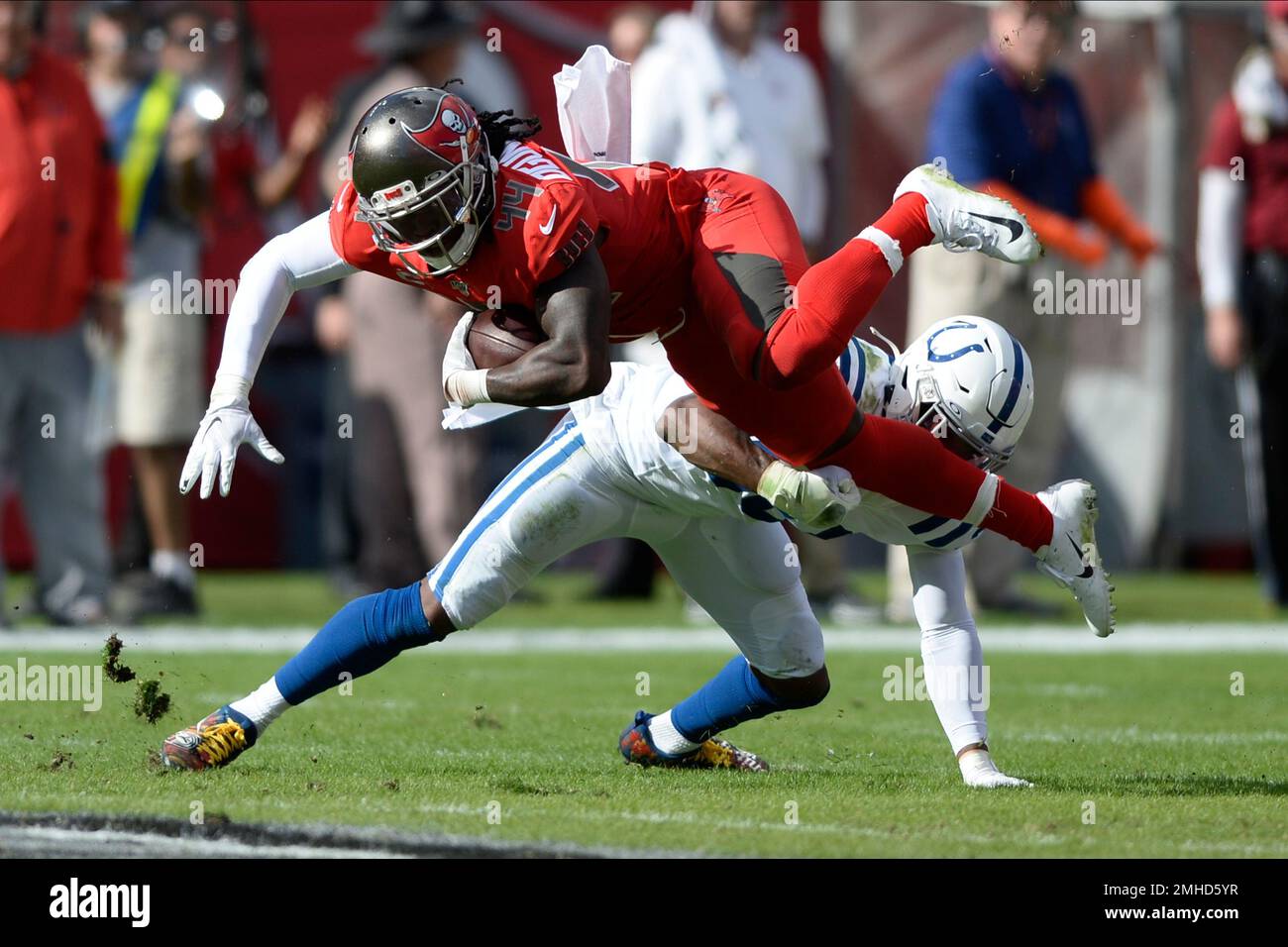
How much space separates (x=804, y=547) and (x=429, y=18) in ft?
10.5

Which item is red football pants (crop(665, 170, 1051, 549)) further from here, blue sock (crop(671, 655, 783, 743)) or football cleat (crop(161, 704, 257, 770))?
football cleat (crop(161, 704, 257, 770))

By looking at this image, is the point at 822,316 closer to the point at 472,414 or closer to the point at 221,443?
the point at 472,414

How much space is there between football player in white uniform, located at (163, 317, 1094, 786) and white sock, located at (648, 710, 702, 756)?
0.37m

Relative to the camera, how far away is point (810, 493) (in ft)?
14.9

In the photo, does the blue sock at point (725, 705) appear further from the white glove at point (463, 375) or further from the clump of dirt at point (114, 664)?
the clump of dirt at point (114, 664)

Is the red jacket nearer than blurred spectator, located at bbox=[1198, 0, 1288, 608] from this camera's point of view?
Yes

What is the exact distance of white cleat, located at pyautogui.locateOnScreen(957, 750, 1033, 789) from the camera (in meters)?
4.82

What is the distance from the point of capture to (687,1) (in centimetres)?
1155

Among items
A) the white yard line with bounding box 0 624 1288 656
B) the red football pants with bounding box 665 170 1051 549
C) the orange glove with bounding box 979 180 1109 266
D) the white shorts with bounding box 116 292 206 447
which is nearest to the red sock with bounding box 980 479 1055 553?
the red football pants with bounding box 665 170 1051 549

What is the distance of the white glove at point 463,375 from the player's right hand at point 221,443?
1.40 ft

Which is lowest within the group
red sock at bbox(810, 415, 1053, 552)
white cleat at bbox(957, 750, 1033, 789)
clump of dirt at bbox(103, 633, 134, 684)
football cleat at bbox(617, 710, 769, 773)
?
white cleat at bbox(957, 750, 1033, 789)

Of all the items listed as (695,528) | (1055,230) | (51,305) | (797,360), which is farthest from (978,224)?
(51,305)

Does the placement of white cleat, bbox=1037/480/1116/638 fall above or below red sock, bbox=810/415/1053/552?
below

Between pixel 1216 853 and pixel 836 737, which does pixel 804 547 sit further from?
pixel 1216 853
